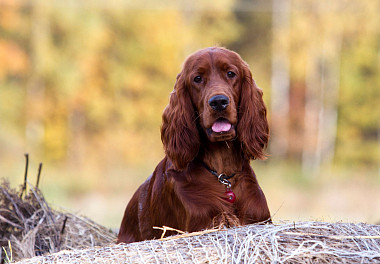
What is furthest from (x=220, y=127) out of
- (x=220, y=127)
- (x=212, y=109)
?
(x=212, y=109)

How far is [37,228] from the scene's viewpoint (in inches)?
196

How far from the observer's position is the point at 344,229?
331 centimetres

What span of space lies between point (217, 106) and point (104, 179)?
14.8 metres

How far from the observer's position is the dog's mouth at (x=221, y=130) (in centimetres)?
400

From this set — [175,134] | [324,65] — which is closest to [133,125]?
[324,65]

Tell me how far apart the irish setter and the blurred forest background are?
51.5 feet

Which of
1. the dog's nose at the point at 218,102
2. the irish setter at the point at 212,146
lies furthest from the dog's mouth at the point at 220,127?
the dog's nose at the point at 218,102

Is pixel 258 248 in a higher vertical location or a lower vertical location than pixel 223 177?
lower

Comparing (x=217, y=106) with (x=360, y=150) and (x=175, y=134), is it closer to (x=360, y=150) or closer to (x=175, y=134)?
(x=175, y=134)

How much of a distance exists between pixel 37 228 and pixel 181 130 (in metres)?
1.62

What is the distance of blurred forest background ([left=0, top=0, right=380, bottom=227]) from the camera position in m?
22.1

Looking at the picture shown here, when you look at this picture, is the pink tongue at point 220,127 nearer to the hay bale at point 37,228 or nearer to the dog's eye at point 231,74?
the dog's eye at point 231,74

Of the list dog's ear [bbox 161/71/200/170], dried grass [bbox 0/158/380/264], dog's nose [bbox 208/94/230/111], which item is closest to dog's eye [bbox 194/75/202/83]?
dog's ear [bbox 161/71/200/170]

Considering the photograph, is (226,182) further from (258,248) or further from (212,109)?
(258,248)
